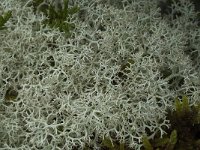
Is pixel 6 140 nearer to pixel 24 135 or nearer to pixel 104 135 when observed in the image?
pixel 24 135

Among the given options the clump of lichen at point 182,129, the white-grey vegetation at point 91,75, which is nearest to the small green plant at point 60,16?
the white-grey vegetation at point 91,75

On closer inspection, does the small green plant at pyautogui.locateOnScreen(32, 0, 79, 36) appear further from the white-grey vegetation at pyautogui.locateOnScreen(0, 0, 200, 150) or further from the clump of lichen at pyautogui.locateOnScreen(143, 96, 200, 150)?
the clump of lichen at pyautogui.locateOnScreen(143, 96, 200, 150)

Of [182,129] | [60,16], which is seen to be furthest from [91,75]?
A: [182,129]

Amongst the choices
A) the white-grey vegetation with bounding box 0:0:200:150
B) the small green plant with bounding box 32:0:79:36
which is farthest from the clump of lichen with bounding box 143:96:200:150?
the small green plant with bounding box 32:0:79:36

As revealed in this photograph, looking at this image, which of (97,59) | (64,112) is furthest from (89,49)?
(64,112)

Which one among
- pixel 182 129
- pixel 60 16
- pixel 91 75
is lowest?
pixel 182 129

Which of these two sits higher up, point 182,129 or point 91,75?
point 91,75

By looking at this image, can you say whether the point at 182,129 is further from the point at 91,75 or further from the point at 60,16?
the point at 60,16
